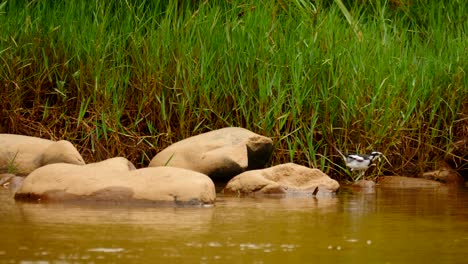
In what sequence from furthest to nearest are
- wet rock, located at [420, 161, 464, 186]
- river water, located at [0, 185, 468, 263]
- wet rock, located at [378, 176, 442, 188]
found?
wet rock, located at [420, 161, 464, 186] → wet rock, located at [378, 176, 442, 188] → river water, located at [0, 185, 468, 263]

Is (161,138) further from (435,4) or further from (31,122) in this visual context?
(435,4)

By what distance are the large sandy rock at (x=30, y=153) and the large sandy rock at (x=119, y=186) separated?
1.25 metres

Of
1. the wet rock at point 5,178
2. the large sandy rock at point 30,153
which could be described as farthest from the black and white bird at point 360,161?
the wet rock at point 5,178

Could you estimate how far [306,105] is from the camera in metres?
10.9

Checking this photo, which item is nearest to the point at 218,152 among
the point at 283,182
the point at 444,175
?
the point at 283,182

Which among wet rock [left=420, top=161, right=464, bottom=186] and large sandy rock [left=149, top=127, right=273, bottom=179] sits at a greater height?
large sandy rock [left=149, top=127, right=273, bottom=179]

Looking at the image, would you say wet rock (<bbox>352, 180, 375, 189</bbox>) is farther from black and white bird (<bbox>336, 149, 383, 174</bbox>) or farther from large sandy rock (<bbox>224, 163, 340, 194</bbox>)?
large sandy rock (<bbox>224, 163, 340, 194</bbox>)

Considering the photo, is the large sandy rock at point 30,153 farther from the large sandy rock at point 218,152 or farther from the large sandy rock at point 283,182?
the large sandy rock at point 283,182

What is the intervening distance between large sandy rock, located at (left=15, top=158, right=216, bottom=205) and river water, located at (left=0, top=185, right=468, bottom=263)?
0.18 metres

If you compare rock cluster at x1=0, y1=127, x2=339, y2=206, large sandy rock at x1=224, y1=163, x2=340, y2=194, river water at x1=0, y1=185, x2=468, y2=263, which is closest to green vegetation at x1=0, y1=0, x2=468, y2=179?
rock cluster at x1=0, y1=127, x2=339, y2=206

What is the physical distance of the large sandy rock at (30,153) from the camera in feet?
32.5

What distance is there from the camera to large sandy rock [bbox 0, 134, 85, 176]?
9898 mm

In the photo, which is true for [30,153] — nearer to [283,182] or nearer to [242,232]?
[283,182]

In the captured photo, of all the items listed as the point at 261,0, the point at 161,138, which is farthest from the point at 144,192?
the point at 261,0
